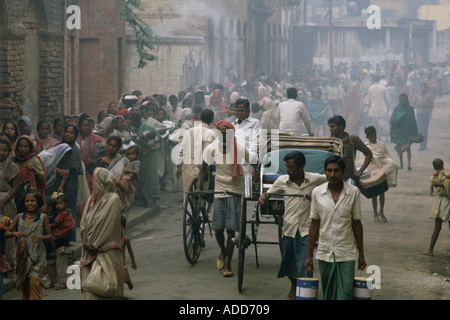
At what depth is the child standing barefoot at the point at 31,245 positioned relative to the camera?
6918 millimetres

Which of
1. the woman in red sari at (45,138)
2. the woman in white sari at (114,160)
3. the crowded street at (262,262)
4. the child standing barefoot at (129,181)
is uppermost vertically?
the woman in red sari at (45,138)

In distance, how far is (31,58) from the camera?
13.4 meters

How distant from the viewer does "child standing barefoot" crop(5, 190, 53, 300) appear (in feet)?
22.7

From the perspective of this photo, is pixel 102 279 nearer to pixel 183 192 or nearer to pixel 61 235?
pixel 61 235

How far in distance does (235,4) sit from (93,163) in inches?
909

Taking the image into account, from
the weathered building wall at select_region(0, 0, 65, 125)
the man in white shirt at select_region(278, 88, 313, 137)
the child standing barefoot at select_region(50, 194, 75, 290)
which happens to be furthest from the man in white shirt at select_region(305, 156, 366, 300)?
the weathered building wall at select_region(0, 0, 65, 125)

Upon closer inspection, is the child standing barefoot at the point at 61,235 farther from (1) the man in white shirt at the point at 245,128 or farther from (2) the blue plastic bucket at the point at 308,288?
(2) the blue plastic bucket at the point at 308,288

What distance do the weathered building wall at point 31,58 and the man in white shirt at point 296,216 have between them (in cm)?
623

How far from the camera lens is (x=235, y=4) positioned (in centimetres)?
3262

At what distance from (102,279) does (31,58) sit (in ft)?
25.9

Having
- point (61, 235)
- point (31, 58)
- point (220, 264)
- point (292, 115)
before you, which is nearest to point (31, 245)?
point (61, 235)

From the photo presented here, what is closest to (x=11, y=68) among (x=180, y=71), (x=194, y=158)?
(x=194, y=158)

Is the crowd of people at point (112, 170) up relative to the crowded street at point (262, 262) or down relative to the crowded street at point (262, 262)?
up

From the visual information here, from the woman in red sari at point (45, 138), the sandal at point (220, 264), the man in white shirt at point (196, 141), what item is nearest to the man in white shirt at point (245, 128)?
the man in white shirt at point (196, 141)
